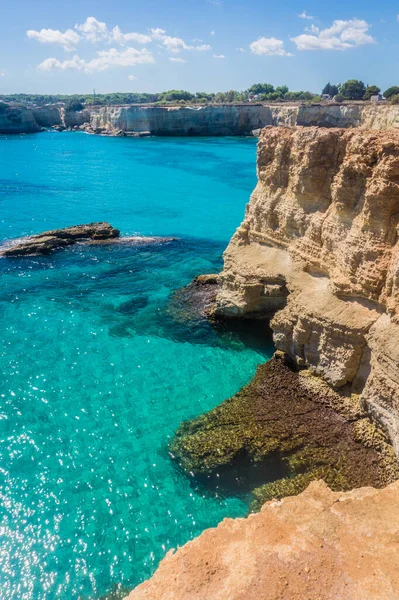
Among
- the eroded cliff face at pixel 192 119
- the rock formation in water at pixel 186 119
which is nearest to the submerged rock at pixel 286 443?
the rock formation in water at pixel 186 119

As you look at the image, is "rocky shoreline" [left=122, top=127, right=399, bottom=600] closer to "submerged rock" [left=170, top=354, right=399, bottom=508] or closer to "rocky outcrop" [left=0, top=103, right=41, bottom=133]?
"submerged rock" [left=170, top=354, right=399, bottom=508]

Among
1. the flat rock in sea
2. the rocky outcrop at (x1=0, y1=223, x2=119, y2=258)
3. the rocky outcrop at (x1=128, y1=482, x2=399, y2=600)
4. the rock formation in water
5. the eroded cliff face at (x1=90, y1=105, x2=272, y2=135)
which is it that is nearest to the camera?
the rocky outcrop at (x1=128, y1=482, x2=399, y2=600)

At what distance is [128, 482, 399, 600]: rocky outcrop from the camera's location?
903 cm

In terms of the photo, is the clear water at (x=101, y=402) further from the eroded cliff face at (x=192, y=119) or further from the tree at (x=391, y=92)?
the tree at (x=391, y=92)

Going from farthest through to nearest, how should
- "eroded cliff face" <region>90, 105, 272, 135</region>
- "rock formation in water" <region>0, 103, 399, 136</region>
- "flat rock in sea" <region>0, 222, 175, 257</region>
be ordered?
"eroded cliff face" <region>90, 105, 272, 135</region>
"rock formation in water" <region>0, 103, 399, 136</region>
"flat rock in sea" <region>0, 222, 175, 257</region>

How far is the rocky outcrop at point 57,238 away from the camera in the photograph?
116 feet

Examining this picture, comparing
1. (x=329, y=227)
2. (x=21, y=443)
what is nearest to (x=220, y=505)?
(x=21, y=443)

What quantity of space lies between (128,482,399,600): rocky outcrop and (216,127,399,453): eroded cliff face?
4.43 m

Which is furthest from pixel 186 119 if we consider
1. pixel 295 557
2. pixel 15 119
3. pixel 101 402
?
pixel 295 557

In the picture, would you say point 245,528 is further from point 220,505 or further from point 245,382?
point 245,382

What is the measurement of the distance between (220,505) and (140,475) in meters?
3.18

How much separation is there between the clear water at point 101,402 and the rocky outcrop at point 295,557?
3500mm

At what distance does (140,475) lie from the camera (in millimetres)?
15461

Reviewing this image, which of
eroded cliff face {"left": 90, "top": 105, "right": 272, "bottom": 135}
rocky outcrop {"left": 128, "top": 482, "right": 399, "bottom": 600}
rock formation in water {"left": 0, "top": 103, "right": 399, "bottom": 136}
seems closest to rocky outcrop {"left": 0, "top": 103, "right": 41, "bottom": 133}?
rock formation in water {"left": 0, "top": 103, "right": 399, "bottom": 136}
